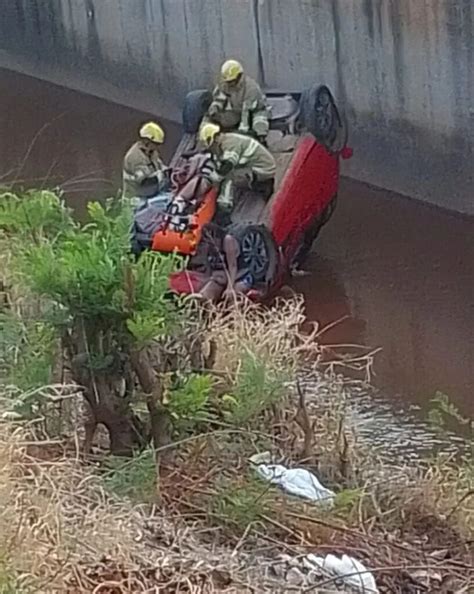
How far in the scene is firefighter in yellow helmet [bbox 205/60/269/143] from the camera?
324 inches

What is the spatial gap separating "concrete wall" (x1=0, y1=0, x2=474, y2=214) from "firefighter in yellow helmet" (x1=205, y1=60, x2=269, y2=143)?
197 cm

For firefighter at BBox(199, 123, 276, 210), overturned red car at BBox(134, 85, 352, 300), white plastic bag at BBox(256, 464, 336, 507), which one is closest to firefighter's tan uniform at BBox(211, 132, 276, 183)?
firefighter at BBox(199, 123, 276, 210)

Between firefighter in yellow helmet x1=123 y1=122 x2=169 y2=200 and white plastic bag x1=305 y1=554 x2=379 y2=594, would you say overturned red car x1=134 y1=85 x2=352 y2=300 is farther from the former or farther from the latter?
white plastic bag x1=305 y1=554 x2=379 y2=594

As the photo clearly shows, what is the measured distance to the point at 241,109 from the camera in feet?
27.2

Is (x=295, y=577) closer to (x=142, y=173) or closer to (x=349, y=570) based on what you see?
(x=349, y=570)

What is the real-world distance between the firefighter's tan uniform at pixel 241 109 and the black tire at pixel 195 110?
0.64 ft

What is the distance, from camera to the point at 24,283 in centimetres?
443

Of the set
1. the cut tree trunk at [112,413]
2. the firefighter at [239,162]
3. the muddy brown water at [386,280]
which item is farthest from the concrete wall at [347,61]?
the cut tree trunk at [112,413]

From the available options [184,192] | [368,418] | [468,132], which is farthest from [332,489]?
[468,132]

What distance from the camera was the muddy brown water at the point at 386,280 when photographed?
6742 millimetres

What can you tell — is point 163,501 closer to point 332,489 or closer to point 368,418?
point 332,489

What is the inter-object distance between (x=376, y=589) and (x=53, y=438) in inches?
45.8

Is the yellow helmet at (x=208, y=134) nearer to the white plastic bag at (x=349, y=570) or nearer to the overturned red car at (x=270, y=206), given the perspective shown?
the overturned red car at (x=270, y=206)

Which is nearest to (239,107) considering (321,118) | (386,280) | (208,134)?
(208,134)
